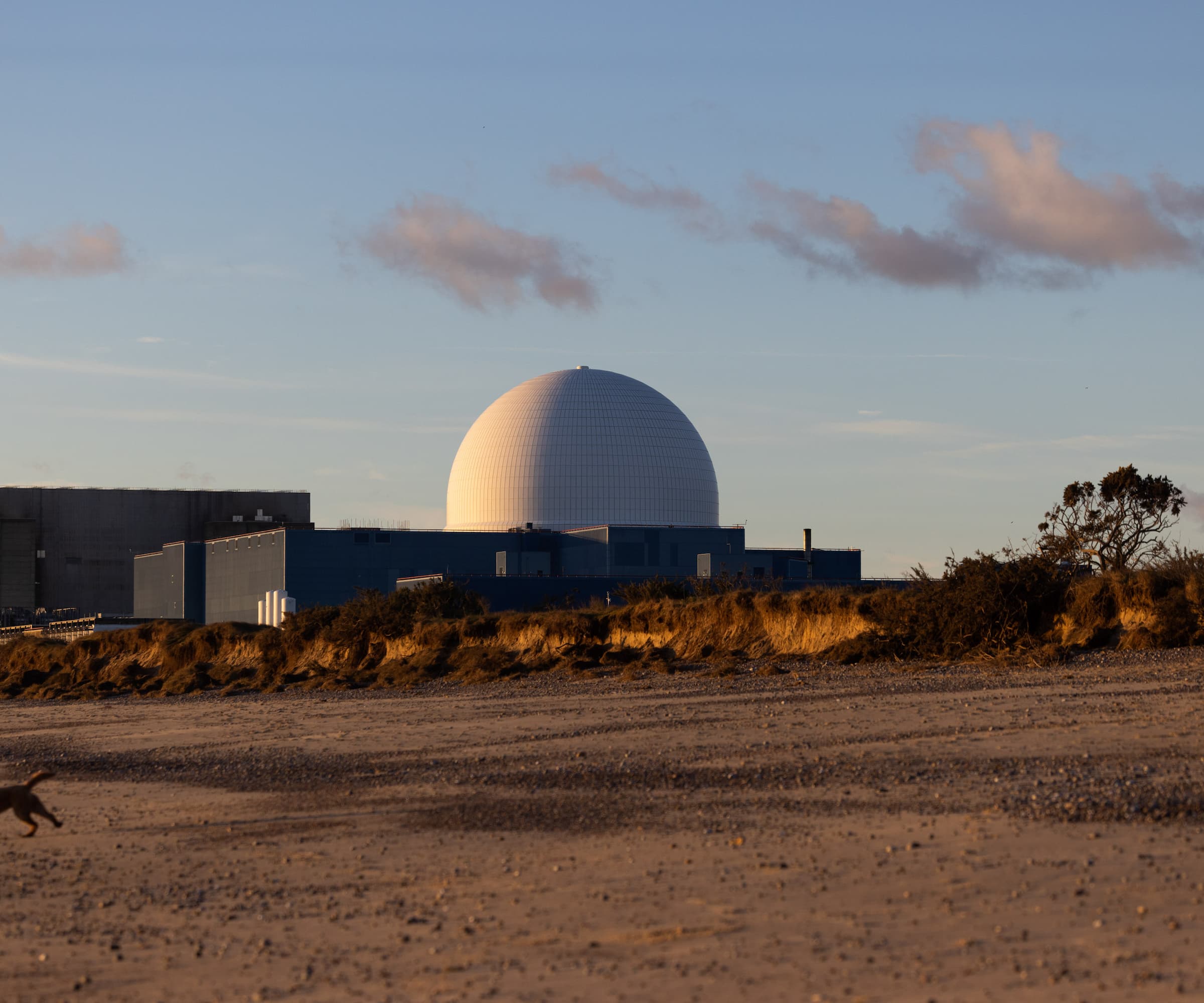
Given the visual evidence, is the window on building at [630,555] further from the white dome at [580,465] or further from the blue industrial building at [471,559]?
the white dome at [580,465]

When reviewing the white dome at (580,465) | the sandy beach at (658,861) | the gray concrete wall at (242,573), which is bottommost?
the sandy beach at (658,861)

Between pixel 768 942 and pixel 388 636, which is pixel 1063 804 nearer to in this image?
pixel 768 942

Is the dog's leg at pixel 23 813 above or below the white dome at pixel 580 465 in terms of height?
below

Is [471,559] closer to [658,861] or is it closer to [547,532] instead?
[547,532]

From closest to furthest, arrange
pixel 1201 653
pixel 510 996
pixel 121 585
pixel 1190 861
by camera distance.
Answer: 1. pixel 510 996
2. pixel 1190 861
3. pixel 1201 653
4. pixel 121 585

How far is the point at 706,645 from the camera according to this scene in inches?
1072

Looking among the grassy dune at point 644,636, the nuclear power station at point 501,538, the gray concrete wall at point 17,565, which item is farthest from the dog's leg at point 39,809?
the gray concrete wall at point 17,565

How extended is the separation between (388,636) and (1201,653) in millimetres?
19432

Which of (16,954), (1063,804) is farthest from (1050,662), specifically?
(16,954)

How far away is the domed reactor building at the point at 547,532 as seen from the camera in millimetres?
82812

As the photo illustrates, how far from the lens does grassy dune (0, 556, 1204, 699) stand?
2256 cm

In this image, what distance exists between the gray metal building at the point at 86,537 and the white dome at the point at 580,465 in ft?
102

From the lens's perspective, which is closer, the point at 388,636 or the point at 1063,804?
the point at 1063,804

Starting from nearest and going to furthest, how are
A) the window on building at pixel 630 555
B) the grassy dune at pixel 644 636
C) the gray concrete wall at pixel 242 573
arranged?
the grassy dune at pixel 644 636
the gray concrete wall at pixel 242 573
the window on building at pixel 630 555
